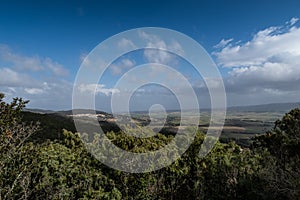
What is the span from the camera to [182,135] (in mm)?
18828

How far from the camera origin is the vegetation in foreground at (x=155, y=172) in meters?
10.9

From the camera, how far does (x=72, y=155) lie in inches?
600

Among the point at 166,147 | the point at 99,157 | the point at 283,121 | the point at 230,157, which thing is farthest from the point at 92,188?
the point at 283,121

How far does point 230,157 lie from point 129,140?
20.5 feet

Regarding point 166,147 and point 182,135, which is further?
point 182,135

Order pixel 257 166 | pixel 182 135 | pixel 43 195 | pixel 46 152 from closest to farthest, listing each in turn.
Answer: pixel 43 195
pixel 46 152
pixel 257 166
pixel 182 135

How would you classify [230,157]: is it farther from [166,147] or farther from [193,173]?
[166,147]

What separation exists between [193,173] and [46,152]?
9.04m

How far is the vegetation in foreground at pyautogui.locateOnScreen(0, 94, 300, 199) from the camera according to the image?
1089 cm

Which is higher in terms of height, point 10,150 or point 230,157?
point 10,150

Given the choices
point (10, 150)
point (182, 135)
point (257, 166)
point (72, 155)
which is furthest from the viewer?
point (182, 135)

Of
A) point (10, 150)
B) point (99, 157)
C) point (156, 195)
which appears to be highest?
point (10, 150)

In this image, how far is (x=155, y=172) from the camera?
17.0 metres

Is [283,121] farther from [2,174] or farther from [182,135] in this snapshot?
[2,174]
